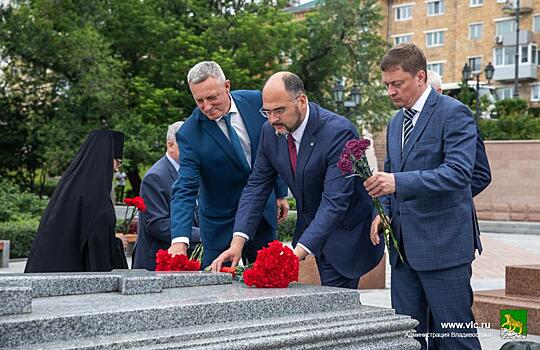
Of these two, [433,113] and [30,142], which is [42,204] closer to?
[30,142]

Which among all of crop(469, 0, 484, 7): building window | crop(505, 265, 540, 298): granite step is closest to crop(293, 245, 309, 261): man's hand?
crop(505, 265, 540, 298): granite step

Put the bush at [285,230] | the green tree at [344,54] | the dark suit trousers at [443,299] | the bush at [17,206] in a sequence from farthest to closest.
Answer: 1. the green tree at [344,54]
2. the bush at [285,230]
3. the bush at [17,206]
4. the dark suit trousers at [443,299]

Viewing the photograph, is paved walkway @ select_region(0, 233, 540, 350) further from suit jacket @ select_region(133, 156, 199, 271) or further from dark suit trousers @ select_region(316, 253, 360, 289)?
suit jacket @ select_region(133, 156, 199, 271)

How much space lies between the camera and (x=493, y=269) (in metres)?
12.7

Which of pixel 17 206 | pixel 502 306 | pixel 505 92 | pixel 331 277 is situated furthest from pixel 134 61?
pixel 505 92

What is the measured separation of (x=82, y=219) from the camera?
555 cm

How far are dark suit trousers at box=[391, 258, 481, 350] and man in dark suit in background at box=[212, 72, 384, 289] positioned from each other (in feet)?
0.96

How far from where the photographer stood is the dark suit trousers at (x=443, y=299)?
4.11 metres

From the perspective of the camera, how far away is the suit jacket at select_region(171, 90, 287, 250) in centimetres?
496

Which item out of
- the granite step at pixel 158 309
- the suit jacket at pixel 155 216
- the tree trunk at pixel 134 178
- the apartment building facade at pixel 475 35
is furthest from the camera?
the apartment building facade at pixel 475 35

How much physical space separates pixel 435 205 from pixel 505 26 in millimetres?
49415

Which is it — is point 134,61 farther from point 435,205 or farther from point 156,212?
point 435,205

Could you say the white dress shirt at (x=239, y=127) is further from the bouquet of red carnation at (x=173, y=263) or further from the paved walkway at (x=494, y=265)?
the paved walkway at (x=494, y=265)

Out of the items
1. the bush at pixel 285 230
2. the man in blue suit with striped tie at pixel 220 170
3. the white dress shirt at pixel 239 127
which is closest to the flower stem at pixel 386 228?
the man in blue suit with striped tie at pixel 220 170
